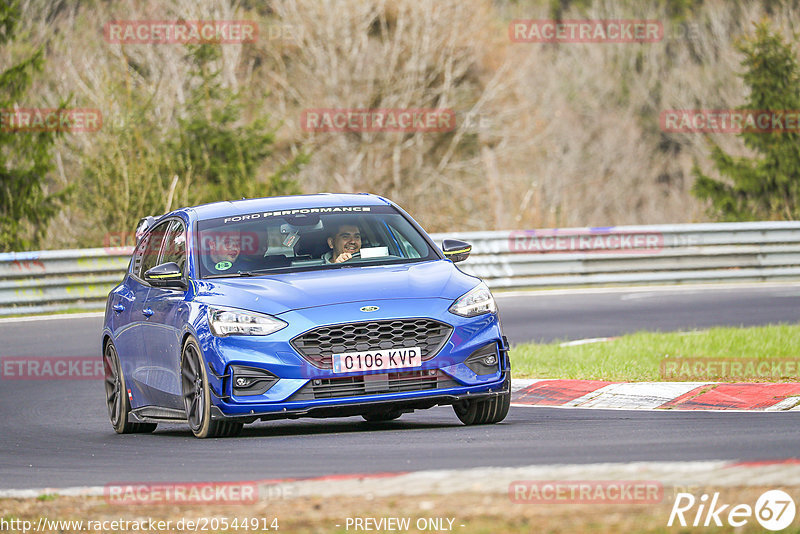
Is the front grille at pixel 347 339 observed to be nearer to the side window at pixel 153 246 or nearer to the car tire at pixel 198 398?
the car tire at pixel 198 398

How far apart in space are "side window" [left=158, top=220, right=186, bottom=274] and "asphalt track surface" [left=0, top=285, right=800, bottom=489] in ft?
4.11

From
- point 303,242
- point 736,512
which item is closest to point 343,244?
point 303,242

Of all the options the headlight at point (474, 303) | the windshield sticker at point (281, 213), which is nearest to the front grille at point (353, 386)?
the headlight at point (474, 303)

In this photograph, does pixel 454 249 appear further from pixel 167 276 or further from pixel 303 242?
pixel 167 276

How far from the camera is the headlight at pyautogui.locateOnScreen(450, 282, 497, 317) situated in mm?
9141

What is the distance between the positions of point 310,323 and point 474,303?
3.65 feet

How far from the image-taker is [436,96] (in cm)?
4334

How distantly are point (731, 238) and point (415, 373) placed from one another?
54.9ft

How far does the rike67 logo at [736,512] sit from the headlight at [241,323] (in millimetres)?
3853

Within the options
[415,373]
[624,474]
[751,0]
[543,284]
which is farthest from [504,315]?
[751,0]

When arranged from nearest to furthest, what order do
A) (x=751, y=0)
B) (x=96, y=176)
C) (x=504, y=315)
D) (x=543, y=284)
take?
(x=504, y=315)
(x=543, y=284)
(x=96, y=176)
(x=751, y=0)

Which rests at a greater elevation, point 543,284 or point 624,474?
point 624,474

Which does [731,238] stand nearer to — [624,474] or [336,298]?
[336,298]

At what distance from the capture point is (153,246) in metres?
11.3
